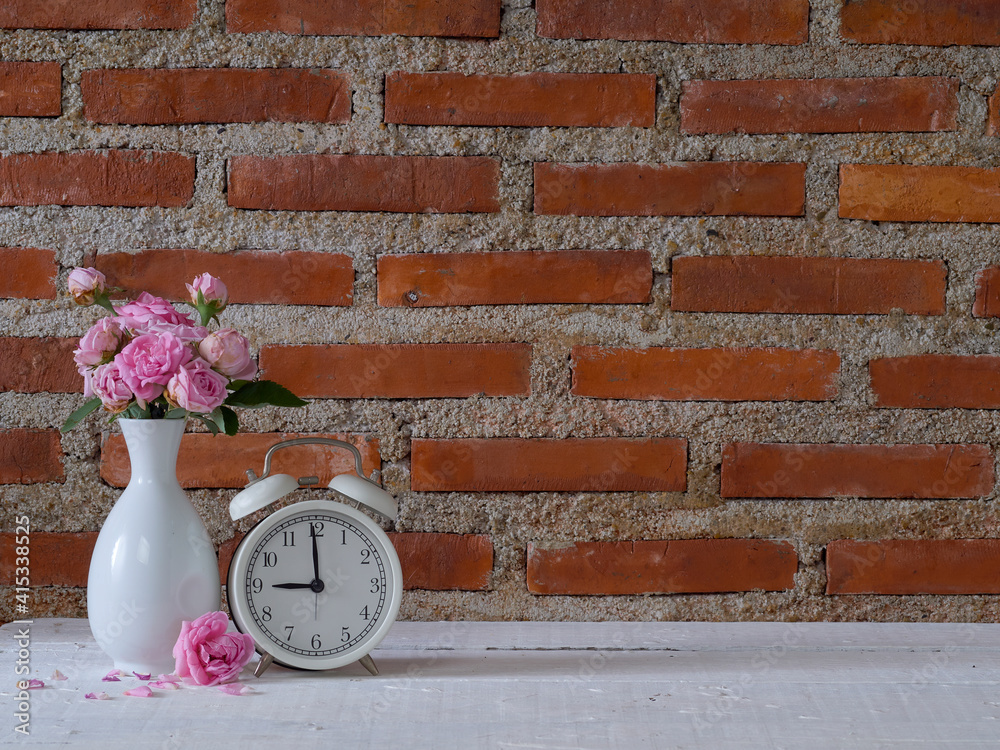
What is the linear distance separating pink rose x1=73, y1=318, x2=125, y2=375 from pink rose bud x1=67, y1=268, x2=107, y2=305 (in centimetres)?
4

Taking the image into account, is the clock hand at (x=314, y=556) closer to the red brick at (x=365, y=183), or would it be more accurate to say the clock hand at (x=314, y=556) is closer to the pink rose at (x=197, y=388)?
the pink rose at (x=197, y=388)

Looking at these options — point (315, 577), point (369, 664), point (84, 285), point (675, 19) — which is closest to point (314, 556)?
point (315, 577)

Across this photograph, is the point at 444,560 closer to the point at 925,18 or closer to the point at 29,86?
the point at 29,86

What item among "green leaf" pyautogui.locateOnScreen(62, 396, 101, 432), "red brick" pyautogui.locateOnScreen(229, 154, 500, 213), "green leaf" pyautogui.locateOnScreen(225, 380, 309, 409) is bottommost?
"green leaf" pyautogui.locateOnScreen(62, 396, 101, 432)

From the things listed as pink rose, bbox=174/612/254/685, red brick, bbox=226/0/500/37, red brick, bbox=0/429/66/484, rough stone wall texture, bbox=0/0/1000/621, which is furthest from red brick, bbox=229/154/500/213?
pink rose, bbox=174/612/254/685

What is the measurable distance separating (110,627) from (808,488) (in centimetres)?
82

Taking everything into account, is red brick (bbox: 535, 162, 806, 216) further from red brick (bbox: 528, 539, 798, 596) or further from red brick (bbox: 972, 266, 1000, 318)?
red brick (bbox: 528, 539, 798, 596)

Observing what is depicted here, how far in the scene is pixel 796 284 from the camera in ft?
3.43

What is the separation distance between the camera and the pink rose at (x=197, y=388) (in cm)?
81

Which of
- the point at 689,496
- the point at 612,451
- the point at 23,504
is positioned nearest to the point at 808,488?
the point at 689,496

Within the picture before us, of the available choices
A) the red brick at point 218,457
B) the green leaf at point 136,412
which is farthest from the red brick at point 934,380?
the green leaf at point 136,412

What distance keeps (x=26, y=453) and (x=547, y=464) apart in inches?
25.6

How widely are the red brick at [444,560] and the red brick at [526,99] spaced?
521 mm

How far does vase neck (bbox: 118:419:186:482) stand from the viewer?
86cm
